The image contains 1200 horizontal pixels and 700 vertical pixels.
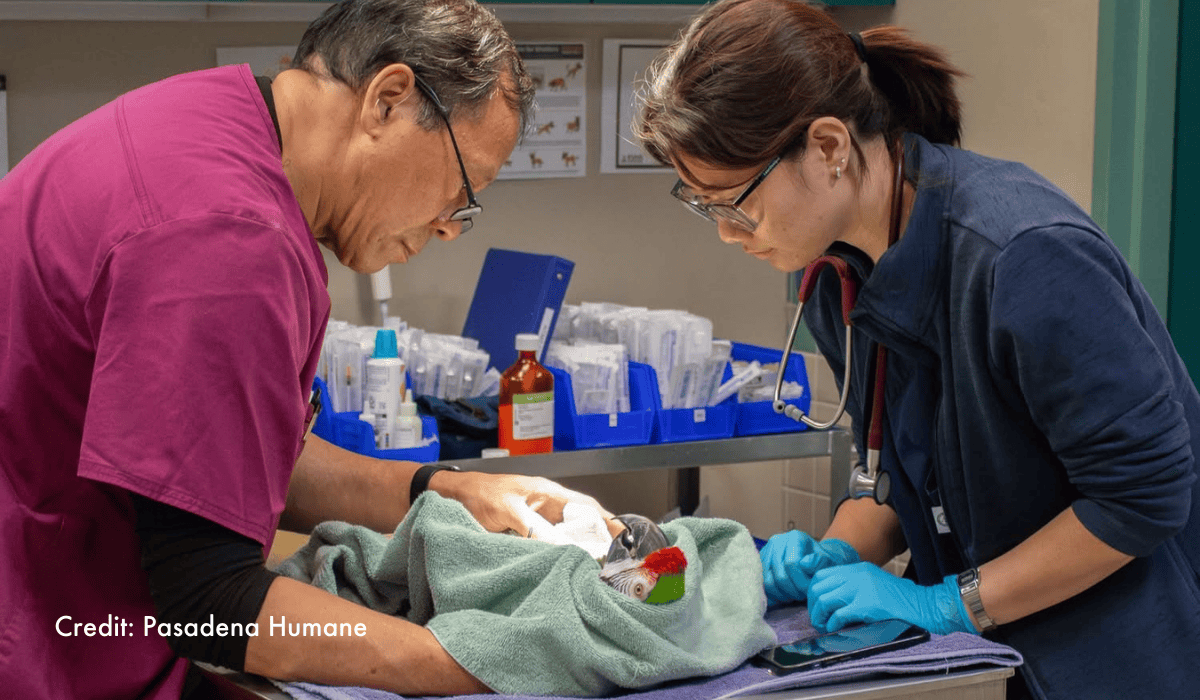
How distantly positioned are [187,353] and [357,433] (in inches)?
56.2

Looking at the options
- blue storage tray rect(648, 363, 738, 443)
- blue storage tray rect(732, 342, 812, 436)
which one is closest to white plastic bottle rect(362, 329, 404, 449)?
blue storage tray rect(648, 363, 738, 443)

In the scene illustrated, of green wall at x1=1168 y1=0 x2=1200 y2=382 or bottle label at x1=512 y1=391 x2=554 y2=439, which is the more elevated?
green wall at x1=1168 y1=0 x2=1200 y2=382

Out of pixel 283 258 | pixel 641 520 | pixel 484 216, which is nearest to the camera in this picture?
pixel 283 258

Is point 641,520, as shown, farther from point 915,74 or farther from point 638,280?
point 638,280

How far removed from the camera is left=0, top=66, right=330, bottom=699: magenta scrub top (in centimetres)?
106

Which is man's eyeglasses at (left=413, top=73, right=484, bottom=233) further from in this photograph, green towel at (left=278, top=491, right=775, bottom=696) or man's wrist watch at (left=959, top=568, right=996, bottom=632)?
man's wrist watch at (left=959, top=568, right=996, bottom=632)

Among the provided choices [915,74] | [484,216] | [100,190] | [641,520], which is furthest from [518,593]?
[484,216]

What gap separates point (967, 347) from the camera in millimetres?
1418

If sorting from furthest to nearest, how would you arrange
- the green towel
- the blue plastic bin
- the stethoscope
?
the blue plastic bin < the stethoscope < the green towel

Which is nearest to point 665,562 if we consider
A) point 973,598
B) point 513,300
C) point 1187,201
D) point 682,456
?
point 973,598

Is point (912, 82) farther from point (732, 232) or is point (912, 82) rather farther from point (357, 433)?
point (357, 433)

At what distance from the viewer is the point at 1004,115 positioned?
2.97 m

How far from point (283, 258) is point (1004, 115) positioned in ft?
7.62

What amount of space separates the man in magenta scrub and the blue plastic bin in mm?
1118
